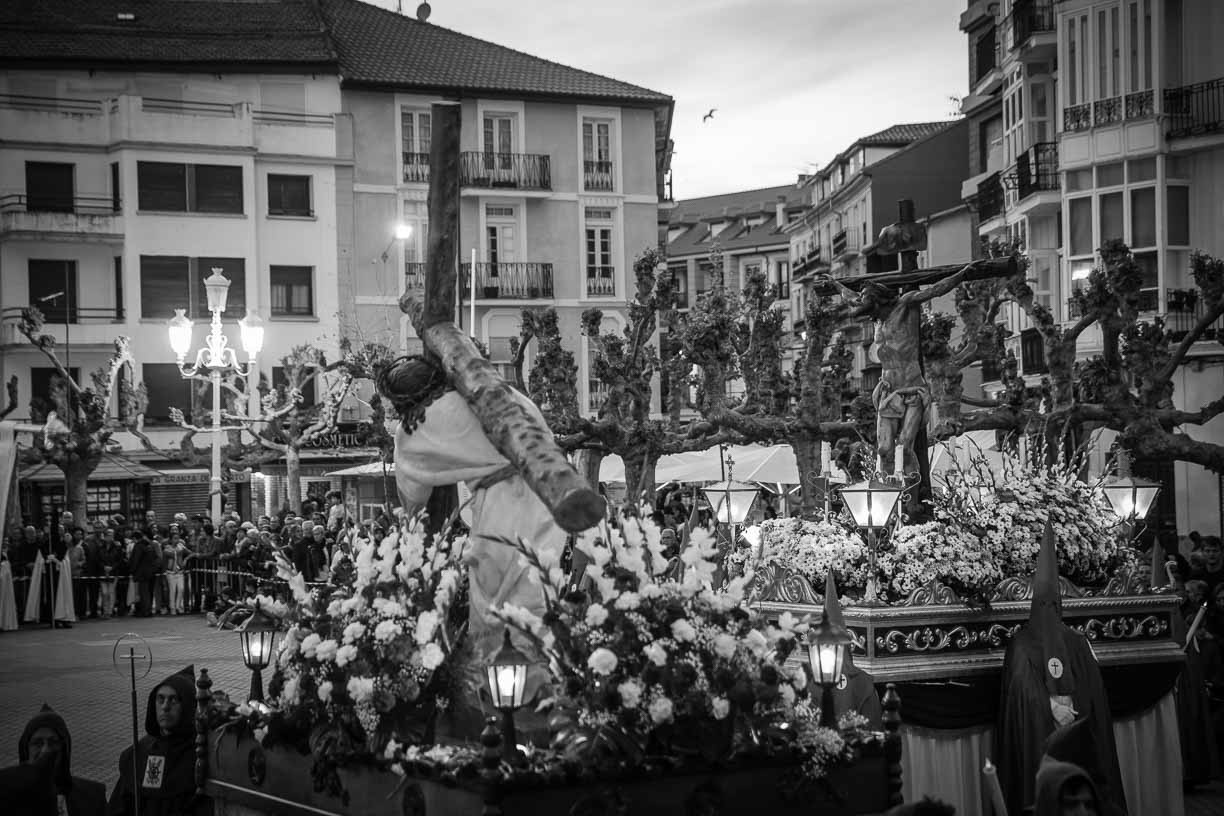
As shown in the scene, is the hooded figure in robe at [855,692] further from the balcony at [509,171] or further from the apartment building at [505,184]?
the balcony at [509,171]

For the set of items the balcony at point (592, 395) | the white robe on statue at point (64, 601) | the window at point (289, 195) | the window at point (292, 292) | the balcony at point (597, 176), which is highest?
the balcony at point (597, 176)

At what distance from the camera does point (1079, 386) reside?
25594 millimetres

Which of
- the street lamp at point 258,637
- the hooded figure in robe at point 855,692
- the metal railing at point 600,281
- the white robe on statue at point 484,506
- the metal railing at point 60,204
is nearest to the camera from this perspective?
the white robe on statue at point 484,506

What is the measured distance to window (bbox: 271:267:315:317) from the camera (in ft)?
150

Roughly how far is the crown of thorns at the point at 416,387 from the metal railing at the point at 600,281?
4226 centimetres

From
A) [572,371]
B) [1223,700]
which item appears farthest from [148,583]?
[1223,700]

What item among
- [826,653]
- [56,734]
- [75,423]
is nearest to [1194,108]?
[75,423]

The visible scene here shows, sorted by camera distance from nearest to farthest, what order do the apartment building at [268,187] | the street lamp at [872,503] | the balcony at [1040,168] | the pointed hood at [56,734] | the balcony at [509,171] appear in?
1. the pointed hood at [56,734]
2. the street lamp at [872,503]
3. the balcony at [1040,168]
4. the apartment building at [268,187]
5. the balcony at [509,171]

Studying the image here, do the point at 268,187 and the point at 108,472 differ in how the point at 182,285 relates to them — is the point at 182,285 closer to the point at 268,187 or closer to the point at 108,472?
the point at 268,187

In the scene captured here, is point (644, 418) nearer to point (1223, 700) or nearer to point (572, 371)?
point (572, 371)

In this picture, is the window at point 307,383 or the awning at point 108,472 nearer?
the awning at point 108,472

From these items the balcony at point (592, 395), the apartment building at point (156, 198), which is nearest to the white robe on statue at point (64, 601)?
the apartment building at point (156, 198)

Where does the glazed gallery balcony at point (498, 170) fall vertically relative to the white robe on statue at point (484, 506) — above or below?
above

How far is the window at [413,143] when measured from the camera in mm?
47531
